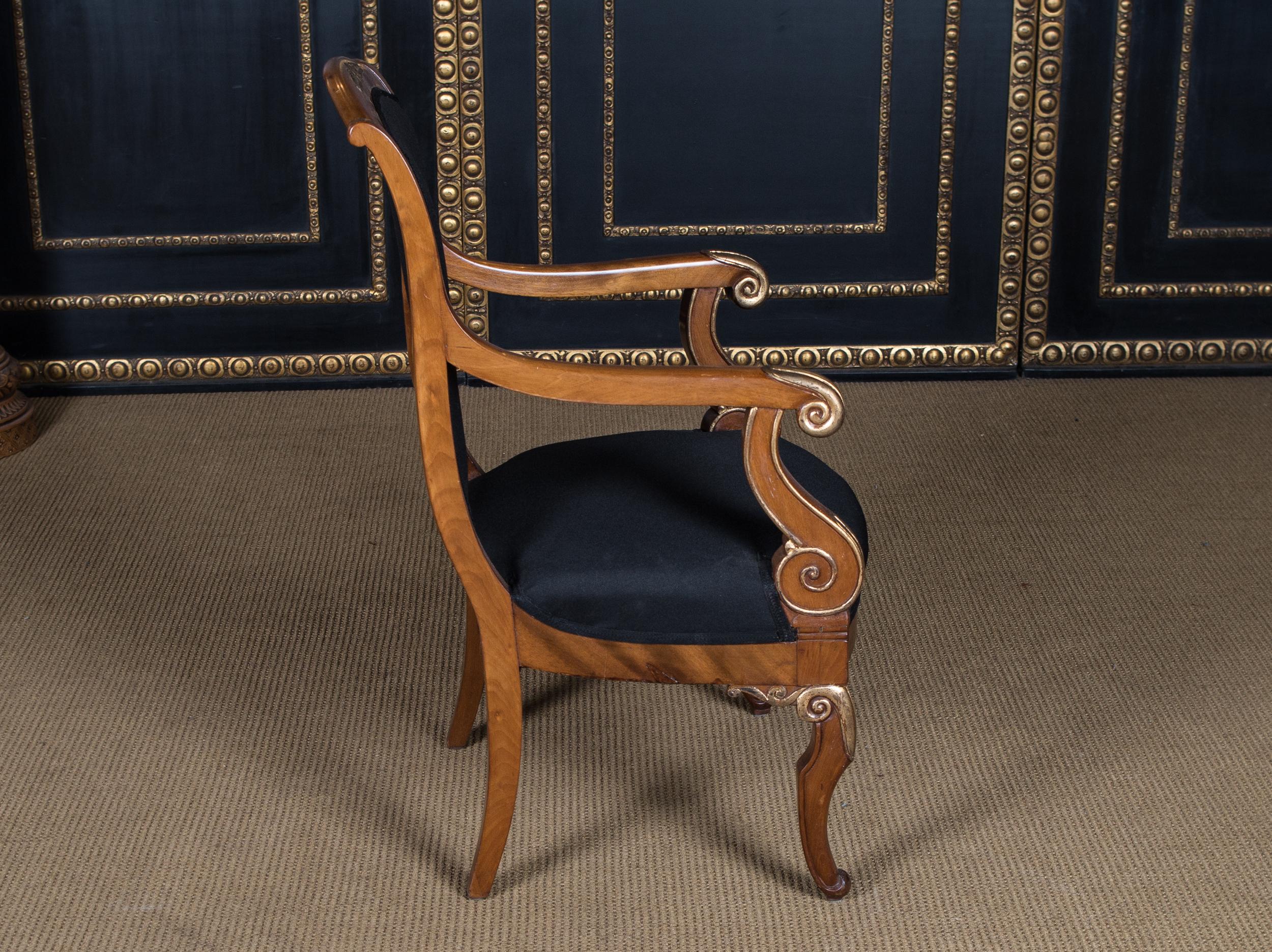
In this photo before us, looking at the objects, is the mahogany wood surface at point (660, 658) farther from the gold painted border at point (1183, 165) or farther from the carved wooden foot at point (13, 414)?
the gold painted border at point (1183, 165)

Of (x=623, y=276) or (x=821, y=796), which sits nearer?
(x=821, y=796)

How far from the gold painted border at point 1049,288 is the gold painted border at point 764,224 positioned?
27 cm

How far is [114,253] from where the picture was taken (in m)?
3.33

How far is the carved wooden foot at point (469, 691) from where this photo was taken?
1990 millimetres

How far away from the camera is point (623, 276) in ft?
6.17

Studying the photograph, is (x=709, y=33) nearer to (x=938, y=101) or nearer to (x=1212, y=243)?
(x=938, y=101)

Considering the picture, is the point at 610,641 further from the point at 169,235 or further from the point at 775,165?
the point at 169,235

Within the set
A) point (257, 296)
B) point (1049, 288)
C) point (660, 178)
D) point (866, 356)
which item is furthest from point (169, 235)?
point (1049, 288)

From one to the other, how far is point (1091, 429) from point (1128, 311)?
1.42 ft

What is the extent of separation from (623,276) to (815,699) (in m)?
0.60

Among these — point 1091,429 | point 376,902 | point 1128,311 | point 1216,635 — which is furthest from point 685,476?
point 1128,311

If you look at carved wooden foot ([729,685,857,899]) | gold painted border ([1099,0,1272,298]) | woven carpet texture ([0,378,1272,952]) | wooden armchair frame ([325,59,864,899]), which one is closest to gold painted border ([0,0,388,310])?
woven carpet texture ([0,378,1272,952])

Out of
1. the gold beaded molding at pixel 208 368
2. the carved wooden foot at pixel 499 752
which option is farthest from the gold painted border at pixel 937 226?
the carved wooden foot at pixel 499 752

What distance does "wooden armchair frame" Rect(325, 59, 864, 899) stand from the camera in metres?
1.54
